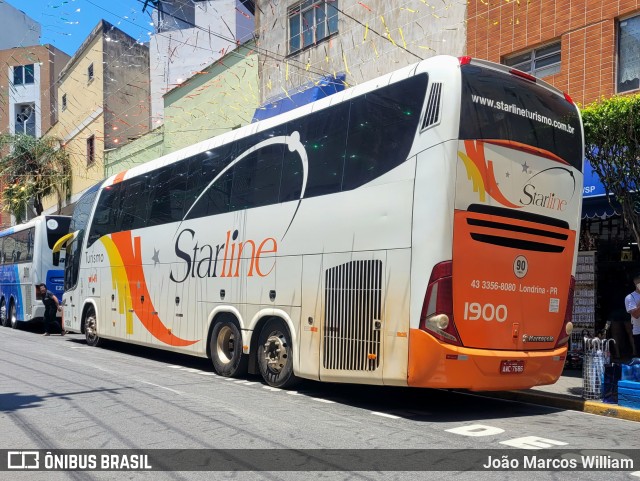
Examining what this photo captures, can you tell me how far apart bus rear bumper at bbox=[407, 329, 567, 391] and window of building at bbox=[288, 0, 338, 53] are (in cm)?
1323

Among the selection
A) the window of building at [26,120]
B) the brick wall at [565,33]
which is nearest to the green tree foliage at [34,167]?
the window of building at [26,120]

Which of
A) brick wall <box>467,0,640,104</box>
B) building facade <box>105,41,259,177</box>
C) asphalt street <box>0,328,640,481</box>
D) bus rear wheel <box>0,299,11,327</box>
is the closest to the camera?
asphalt street <box>0,328,640,481</box>

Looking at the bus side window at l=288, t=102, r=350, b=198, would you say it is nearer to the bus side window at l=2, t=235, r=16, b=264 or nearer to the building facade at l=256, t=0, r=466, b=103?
the building facade at l=256, t=0, r=466, b=103

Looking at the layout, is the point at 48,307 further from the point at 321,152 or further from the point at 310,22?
the point at 321,152

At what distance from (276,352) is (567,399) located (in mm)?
4164

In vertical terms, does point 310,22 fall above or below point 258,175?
above

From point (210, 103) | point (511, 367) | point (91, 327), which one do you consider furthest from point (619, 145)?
point (210, 103)

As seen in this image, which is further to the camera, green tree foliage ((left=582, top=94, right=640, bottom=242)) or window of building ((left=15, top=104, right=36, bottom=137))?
window of building ((left=15, top=104, right=36, bottom=137))

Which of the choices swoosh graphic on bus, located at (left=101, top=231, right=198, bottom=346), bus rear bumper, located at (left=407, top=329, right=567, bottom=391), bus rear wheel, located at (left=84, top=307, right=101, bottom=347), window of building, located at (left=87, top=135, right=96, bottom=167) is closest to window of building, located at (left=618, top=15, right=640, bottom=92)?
bus rear bumper, located at (left=407, top=329, right=567, bottom=391)

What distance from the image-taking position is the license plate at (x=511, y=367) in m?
7.71

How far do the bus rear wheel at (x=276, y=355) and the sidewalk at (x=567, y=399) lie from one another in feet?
9.99

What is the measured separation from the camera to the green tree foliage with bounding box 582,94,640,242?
9.09 meters

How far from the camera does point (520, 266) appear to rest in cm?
794

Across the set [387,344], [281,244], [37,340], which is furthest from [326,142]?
[37,340]
